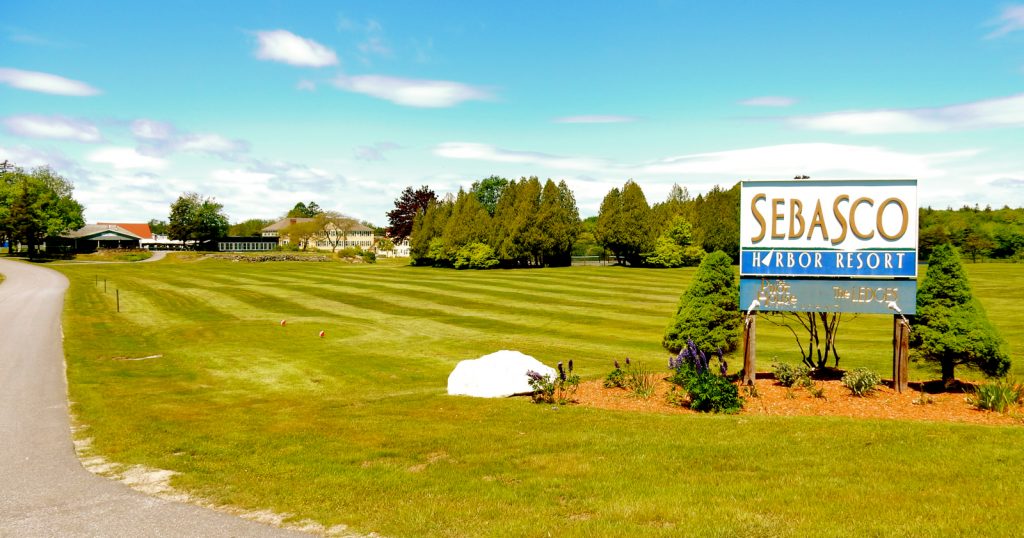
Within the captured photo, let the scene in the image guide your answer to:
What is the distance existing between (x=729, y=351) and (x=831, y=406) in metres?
3.05

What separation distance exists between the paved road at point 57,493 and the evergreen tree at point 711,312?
450 inches

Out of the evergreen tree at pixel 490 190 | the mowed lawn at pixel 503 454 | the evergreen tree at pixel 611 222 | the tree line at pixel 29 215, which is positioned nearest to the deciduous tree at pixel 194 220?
Answer: the tree line at pixel 29 215

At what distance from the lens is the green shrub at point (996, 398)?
41.9 ft

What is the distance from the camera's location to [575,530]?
24.3 ft

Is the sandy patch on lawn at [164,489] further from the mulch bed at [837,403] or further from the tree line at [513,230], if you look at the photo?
the tree line at [513,230]

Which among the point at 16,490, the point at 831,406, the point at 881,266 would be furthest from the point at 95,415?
the point at 881,266

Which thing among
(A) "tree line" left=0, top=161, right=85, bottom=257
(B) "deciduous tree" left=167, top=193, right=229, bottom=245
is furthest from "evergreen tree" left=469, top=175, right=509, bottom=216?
(A) "tree line" left=0, top=161, right=85, bottom=257

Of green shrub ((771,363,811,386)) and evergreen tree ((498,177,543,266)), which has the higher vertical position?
evergreen tree ((498,177,543,266))

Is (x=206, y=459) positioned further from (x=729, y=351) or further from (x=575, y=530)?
(x=729, y=351)

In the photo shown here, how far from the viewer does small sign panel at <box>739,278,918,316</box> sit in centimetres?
1447

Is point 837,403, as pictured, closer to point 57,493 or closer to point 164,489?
point 164,489

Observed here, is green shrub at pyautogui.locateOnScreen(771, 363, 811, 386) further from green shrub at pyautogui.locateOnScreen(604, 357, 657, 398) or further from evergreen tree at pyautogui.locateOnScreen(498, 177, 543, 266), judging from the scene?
evergreen tree at pyautogui.locateOnScreen(498, 177, 543, 266)

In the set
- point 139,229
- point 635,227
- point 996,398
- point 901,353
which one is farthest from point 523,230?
point 139,229

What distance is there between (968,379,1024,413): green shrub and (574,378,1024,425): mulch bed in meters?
0.16
